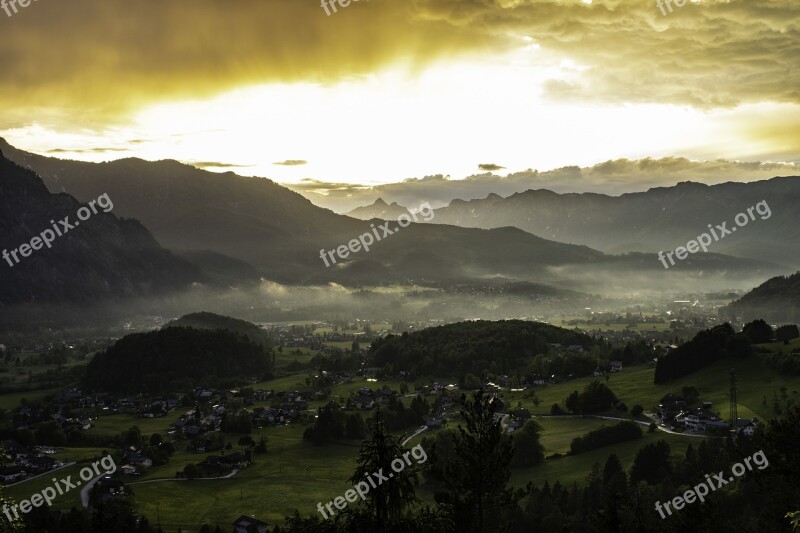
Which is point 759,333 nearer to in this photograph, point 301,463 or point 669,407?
point 669,407

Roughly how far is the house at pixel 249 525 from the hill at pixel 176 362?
86.0 m

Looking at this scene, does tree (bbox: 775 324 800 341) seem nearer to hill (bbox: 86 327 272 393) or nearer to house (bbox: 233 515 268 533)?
house (bbox: 233 515 268 533)

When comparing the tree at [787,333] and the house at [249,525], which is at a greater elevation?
the tree at [787,333]

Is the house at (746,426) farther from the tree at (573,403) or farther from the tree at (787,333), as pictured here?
the tree at (787,333)

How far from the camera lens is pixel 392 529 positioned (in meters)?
23.8

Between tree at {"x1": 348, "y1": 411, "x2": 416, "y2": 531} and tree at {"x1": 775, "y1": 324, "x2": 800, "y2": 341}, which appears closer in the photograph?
tree at {"x1": 348, "y1": 411, "x2": 416, "y2": 531}

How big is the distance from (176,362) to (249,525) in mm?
99451

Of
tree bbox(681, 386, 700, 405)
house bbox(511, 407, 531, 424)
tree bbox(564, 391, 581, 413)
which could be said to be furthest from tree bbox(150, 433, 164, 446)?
tree bbox(681, 386, 700, 405)

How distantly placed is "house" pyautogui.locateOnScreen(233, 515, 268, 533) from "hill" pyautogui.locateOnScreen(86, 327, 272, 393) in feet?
282

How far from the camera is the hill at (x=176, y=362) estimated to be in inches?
5901

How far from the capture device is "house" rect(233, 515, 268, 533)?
215 ft

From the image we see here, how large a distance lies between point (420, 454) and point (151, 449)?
38865 millimetres

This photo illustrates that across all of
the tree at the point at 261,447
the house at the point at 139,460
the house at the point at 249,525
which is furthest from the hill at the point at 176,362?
the house at the point at 249,525

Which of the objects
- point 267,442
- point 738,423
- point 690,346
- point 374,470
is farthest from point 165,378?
point 374,470
